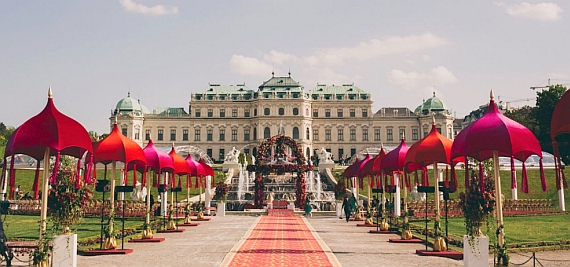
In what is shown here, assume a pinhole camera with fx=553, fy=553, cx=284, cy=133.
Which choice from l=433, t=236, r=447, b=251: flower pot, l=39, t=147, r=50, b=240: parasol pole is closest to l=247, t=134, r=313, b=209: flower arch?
l=433, t=236, r=447, b=251: flower pot

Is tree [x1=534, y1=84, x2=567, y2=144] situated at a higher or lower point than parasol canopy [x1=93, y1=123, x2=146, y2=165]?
higher

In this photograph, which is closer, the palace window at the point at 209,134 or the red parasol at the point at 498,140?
the red parasol at the point at 498,140

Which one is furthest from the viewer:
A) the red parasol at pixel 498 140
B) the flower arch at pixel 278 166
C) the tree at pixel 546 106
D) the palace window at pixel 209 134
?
the palace window at pixel 209 134

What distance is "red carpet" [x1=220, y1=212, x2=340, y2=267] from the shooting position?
11266 mm

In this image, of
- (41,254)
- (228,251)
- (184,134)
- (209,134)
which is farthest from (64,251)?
(184,134)

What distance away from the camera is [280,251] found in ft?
43.1

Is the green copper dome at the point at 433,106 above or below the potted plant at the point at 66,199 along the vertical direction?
above

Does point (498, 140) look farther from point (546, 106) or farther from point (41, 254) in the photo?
point (546, 106)

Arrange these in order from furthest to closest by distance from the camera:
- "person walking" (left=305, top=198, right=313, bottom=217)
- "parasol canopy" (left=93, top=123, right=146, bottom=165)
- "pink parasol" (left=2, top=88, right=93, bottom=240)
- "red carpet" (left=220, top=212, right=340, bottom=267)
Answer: "person walking" (left=305, top=198, right=313, bottom=217) → "parasol canopy" (left=93, top=123, right=146, bottom=165) → "red carpet" (left=220, top=212, right=340, bottom=267) → "pink parasol" (left=2, top=88, right=93, bottom=240)

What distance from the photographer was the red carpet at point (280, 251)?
11.3 meters

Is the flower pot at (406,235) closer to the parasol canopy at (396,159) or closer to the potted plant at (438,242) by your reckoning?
the parasol canopy at (396,159)

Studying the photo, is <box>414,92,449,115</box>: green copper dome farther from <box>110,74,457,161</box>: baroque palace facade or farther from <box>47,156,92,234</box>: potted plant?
<box>47,156,92,234</box>: potted plant

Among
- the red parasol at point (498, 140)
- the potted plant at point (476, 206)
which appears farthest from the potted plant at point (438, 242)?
the red parasol at point (498, 140)

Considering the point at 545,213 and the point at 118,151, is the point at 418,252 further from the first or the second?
the point at 545,213
